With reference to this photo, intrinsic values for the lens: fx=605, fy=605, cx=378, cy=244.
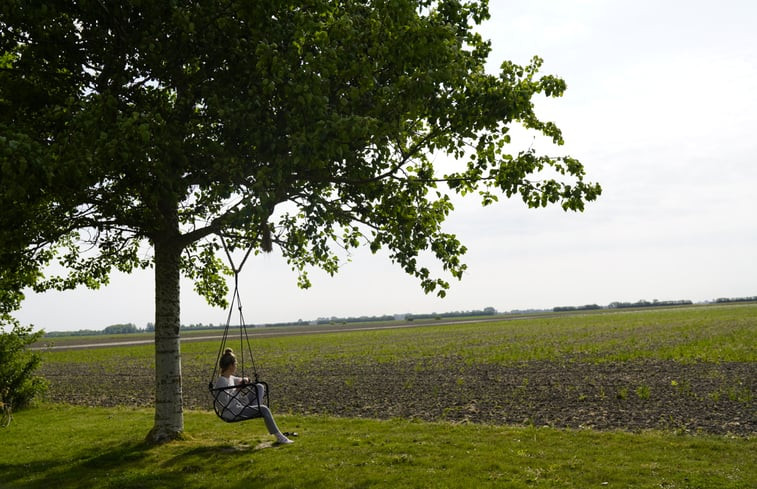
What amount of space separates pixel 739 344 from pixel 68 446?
1312 inches

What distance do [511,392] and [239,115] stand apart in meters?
14.1

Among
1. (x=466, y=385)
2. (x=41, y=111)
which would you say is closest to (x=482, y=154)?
(x=41, y=111)

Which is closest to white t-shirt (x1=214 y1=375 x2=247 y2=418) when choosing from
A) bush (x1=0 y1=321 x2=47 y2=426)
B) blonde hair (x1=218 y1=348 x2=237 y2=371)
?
blonde hair (x1=218 y1=348 x2=237 y2=371)

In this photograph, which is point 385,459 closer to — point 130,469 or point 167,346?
point 130,469

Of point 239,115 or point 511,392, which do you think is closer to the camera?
point 239,115

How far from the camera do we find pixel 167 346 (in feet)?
38.7

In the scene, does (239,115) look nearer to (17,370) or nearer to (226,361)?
(226,361)

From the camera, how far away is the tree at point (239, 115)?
28.3 feet

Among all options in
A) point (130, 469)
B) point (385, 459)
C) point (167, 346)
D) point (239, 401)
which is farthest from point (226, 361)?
point (385, 459)

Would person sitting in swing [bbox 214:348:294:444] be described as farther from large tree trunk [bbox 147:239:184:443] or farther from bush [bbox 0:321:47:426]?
bush [bbox 0:321:47:426]

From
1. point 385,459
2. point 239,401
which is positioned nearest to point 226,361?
point 239,401

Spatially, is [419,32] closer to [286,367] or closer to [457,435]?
[457,435]

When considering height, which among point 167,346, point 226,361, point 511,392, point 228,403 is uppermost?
point 167,346

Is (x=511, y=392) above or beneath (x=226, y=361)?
beneath
